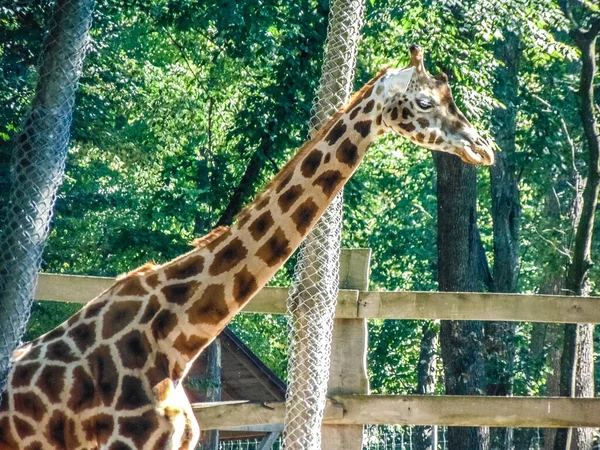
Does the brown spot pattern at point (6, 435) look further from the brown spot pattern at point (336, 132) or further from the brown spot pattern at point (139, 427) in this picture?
the brown spot pattern at point (336, 132)

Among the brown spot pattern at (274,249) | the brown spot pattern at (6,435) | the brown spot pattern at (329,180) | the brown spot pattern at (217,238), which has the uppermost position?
the brown spot pattern at (329,180)

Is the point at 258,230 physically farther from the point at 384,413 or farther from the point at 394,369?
the point at 394,369

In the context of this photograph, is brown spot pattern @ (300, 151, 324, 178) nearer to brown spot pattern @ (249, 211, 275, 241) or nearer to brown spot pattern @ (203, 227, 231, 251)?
brown spot pattern @ (249, 211, 275, 241)

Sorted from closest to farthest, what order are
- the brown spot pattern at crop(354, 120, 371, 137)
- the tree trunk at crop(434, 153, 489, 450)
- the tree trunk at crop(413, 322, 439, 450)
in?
1. the brown spot pattern at crop(354, 120, 371, 137)
2. the tree trunk at crop(434, 153, 489, 450)
3. the tree trunk at crop(413, 322, 439, 450)

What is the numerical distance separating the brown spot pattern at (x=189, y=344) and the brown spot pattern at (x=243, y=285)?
299 mm

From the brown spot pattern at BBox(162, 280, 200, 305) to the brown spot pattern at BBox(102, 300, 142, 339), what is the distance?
166 millimetres

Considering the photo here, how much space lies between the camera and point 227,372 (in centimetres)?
1267

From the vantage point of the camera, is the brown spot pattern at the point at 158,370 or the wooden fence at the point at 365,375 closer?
the brown spot pattern at the point at 158,370

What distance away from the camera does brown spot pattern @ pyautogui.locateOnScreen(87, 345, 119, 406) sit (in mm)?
5293

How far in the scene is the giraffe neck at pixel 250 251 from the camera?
549 centimetres

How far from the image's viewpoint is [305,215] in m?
5.56

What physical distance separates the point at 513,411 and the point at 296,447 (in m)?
1.50

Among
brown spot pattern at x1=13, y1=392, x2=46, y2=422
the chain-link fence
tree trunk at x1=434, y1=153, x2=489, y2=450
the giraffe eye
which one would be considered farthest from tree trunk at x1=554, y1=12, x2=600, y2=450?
brown spot pattern at x1=13, y1=392, x2=46, y2=422

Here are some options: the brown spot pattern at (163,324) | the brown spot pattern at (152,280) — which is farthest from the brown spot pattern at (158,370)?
the brown spot pattern at (152,280)
